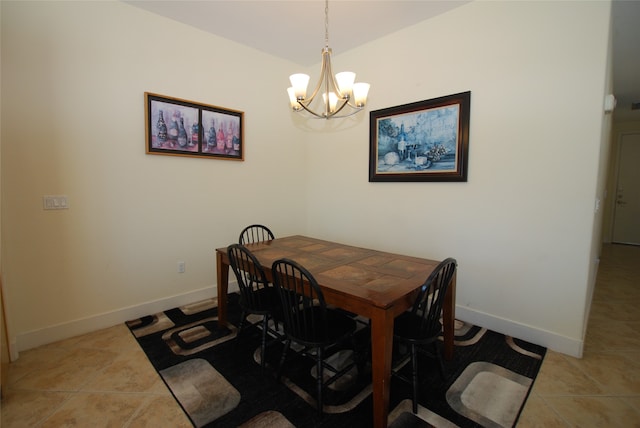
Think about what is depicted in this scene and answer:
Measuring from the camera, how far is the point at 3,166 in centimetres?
208

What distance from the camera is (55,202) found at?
2.29 m

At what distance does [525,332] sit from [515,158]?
4.66ft

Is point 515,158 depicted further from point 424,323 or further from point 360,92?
point 424,323

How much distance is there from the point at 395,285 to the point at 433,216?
1.39m

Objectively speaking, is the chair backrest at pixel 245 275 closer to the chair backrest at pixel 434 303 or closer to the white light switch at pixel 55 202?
the chair backrest at pixel 434 303

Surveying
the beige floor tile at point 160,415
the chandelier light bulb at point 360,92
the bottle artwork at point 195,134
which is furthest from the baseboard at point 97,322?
the chandelier light bulb at point 360,92

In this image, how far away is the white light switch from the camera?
226 cm

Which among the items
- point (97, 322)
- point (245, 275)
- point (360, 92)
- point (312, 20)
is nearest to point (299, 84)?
point (360, 92)

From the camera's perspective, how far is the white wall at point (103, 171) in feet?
7.07

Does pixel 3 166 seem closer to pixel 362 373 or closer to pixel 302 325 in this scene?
pixel 302 325

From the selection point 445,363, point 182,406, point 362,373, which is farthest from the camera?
point 445,363

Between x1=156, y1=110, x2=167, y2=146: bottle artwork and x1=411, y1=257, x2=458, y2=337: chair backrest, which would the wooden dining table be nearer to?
x1=411, y1=257, x2=458, y2=337: chair backrest

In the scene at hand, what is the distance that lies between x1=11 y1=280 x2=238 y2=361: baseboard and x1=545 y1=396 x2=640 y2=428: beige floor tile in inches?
120

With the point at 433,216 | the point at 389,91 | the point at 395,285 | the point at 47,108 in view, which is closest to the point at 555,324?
the point at 433,216
